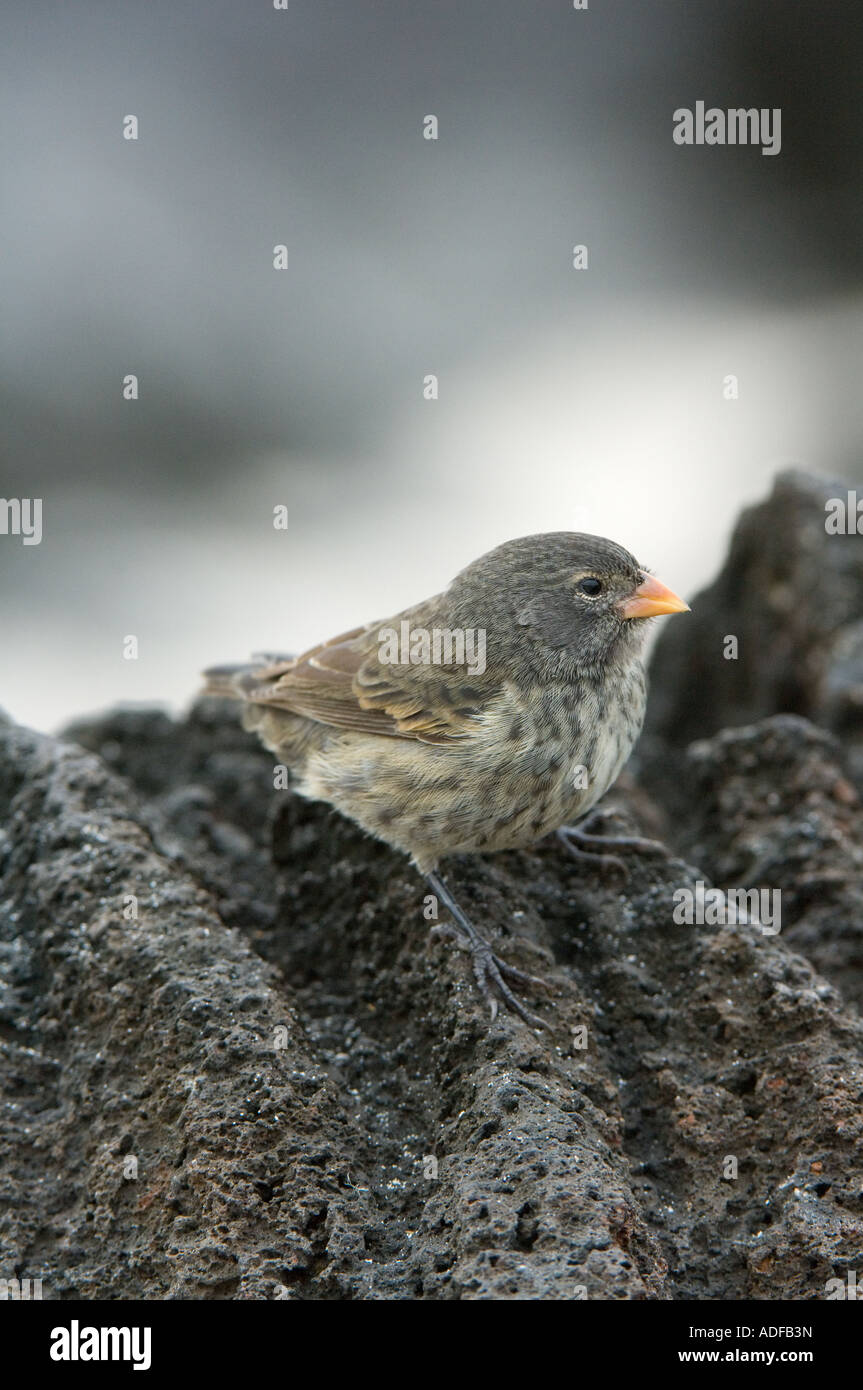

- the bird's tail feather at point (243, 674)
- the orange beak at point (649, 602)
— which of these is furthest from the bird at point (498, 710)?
the bird's tail feather at point (243, 674)

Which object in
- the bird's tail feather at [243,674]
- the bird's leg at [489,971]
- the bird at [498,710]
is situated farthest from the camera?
the bird's tail feather at [243,674]

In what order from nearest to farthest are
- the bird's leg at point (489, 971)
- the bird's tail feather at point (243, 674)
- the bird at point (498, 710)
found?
the bird's leg at point (489, 971) → the bird at point (498, 710) → the bird's tail feather at point (243, 674)

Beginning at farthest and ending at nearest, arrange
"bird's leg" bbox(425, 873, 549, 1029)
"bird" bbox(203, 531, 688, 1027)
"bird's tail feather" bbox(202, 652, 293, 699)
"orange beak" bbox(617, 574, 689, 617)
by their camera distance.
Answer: "bird's tail feather" bbox(202, 652, 293, 699) < "orange beak" bbox(617, 574, 689, 617) < "bird" bbox(203, 531, 688, 1027) < "bird's leg" bbox(425, 873, 549, 1029)

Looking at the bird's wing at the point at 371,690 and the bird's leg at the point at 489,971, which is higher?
the bird's wing at the point at 371,690

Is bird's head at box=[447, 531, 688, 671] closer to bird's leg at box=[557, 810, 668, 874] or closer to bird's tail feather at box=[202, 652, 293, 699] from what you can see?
bird's leg at box=[557, 810, 668, 874]

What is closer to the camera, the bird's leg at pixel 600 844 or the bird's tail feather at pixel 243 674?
the bird's leg at pixel 600 844

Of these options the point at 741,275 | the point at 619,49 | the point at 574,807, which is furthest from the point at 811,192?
the point at 574,807

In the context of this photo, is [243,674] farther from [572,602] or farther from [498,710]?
[572,602]

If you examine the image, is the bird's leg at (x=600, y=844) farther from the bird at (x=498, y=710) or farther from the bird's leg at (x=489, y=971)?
the bird's leg at (x=489, y=971)

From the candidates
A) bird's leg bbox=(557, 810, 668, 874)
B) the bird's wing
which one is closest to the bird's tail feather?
the bird's wing
